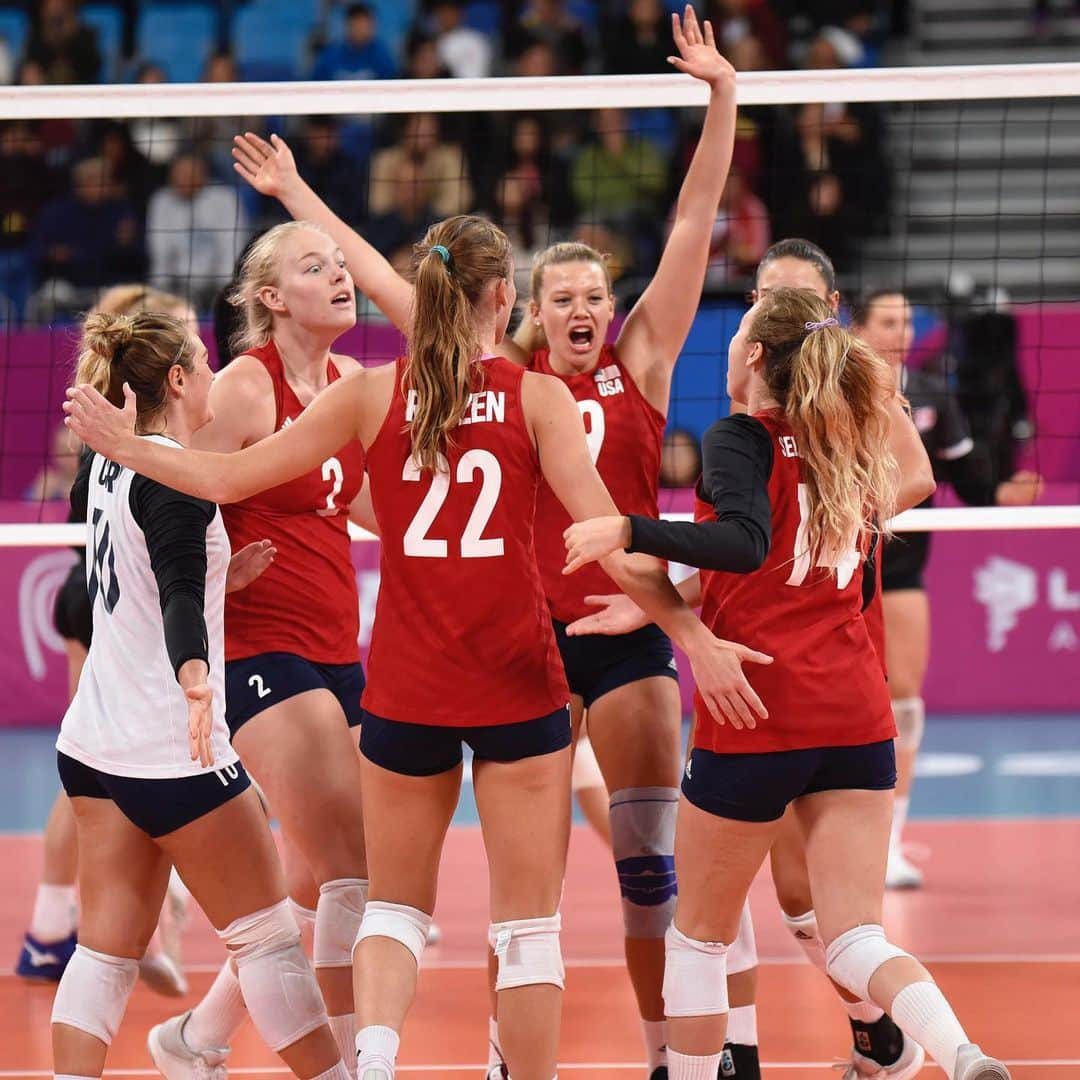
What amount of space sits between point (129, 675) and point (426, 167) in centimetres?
928

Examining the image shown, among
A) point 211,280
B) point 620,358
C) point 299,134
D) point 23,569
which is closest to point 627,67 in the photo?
point 299,134

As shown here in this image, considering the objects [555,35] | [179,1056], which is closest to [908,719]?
[179,1056]

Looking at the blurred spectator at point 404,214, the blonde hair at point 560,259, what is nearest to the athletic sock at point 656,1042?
the blonde hair at point 560,259

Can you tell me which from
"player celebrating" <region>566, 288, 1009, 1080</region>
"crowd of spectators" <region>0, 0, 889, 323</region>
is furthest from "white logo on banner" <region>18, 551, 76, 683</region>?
"player celebrating" <region>566, 288, 1009, 1080</region>

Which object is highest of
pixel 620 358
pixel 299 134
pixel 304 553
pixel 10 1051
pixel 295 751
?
pixel 299 134

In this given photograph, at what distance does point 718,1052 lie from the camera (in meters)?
3.88

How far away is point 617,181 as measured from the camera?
1256cm

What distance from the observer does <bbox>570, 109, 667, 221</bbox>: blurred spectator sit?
12.4 metres

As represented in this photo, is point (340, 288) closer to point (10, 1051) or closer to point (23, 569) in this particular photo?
point (10, 1051)

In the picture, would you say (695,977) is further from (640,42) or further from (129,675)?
(640,42)

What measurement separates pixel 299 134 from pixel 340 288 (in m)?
9.02

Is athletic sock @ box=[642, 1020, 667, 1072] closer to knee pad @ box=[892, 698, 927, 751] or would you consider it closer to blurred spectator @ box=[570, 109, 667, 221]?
knee pad @ box=[892, 698, 927, 751]

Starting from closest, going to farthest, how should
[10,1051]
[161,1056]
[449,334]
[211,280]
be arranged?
1. [449,334]
2. [161,1056]
3. [10,1051]
4. [211,280]

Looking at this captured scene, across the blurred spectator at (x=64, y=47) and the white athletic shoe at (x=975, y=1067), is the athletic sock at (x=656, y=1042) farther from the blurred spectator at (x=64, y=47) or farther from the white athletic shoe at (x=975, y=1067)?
the blurred spectator at (x=64, y=47)
